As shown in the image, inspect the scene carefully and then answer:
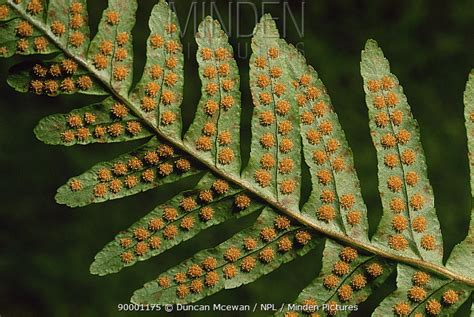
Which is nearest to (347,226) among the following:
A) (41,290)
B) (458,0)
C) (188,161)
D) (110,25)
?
(188,161)

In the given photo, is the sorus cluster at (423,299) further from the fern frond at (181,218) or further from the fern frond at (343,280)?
the fern frond at (181,218)

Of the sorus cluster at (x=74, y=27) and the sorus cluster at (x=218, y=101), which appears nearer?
the sorus cluster at (x=74, y=27)

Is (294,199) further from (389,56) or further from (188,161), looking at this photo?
(389,56)

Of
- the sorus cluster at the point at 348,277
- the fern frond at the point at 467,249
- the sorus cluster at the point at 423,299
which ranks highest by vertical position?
the fern frond at the point at 467,249

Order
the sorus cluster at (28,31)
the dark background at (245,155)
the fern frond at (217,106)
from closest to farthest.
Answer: the sorus cluster at (28,31)
the fern frond at (217,106)
the dark background at (245,155)

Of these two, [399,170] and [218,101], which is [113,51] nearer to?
[218,101]

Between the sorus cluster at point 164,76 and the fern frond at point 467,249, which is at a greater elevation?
the sorus cluster at point 164,76

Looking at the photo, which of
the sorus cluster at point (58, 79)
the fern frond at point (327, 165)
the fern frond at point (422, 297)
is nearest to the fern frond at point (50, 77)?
the sorus cluster at point (58, 79)
